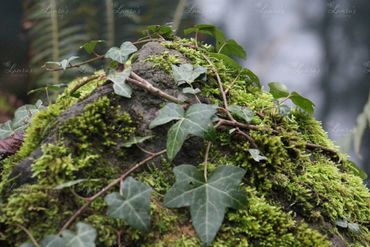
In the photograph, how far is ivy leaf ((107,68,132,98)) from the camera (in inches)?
42.3

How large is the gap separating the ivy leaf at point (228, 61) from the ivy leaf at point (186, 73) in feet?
0.52

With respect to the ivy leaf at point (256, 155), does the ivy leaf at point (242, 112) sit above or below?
above

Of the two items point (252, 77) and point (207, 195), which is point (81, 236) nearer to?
point (207, 195)

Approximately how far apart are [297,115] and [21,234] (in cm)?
90

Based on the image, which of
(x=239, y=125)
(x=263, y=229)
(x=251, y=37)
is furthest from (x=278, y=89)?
(x=251, y=37)

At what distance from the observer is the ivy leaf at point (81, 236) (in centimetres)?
80

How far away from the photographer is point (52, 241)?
31.8 inches

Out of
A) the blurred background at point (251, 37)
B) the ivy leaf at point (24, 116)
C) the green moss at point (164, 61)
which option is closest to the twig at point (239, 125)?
the green moss at point (164, 61)

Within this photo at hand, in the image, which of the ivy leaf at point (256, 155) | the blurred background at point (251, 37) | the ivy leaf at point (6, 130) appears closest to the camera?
the ivy leaf at point (256, 155)

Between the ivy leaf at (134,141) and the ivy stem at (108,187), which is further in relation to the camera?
the ivy leaf at (134,141)

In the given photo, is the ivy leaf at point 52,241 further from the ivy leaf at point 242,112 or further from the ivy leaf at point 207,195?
the ivy leaf at point 242,112

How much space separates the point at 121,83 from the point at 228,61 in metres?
0.43

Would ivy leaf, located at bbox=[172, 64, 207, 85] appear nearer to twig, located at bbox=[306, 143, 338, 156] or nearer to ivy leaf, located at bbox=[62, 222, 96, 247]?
twig, located at bbox=[306, 143, 338, 156]

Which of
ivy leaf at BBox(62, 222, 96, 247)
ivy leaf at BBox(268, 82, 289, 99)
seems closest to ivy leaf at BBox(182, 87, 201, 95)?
ivy leaf at BBox(268, 82, 289, 99)
